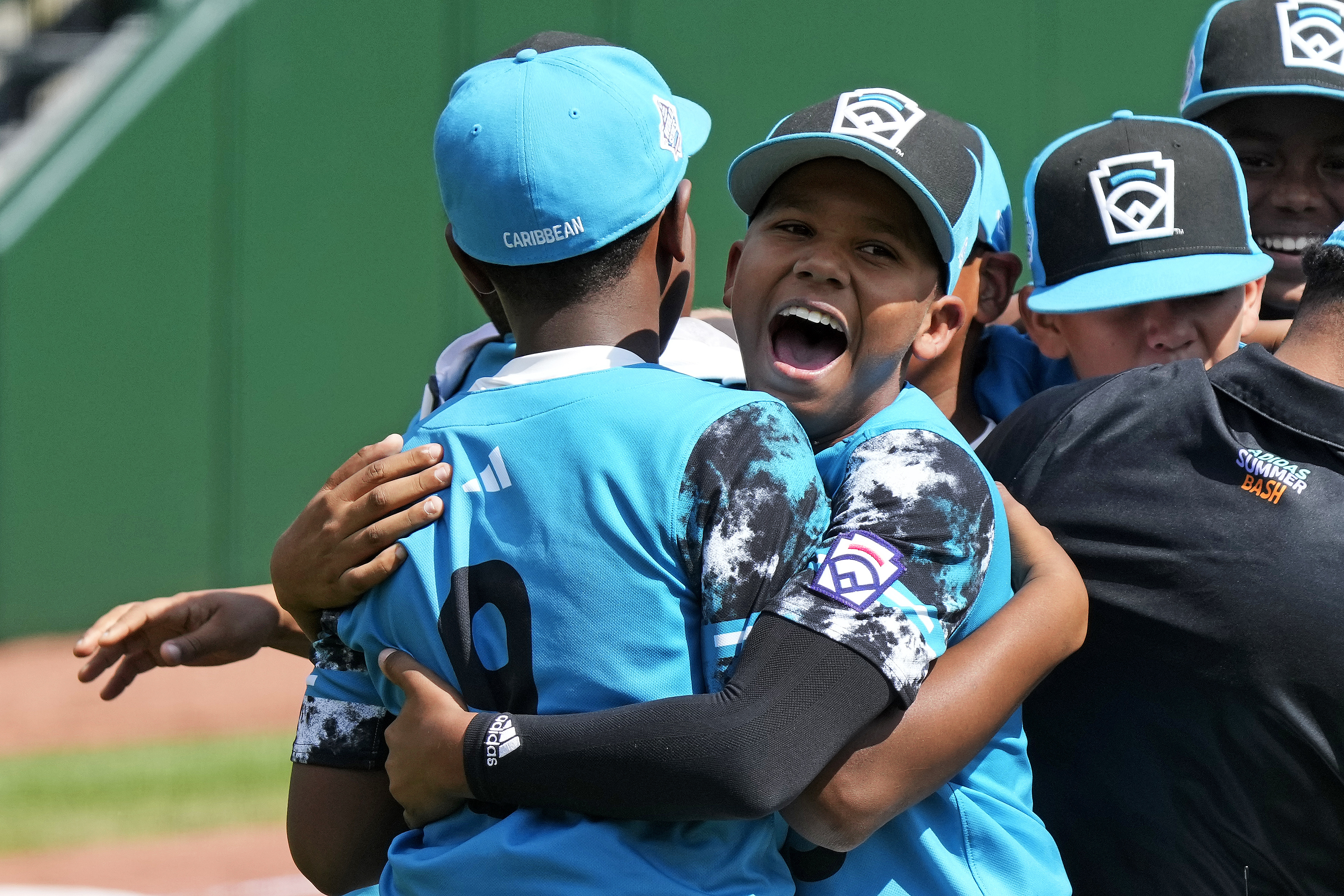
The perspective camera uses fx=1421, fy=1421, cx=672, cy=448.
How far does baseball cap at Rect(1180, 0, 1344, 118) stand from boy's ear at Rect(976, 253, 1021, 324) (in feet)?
1.58

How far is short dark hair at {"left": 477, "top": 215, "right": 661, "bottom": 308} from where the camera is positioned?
6.40 feet

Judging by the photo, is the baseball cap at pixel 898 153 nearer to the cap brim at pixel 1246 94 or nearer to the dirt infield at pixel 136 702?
the cap brim at pixel 1246 94

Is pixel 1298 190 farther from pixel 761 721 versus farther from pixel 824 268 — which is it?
pixel 761 721

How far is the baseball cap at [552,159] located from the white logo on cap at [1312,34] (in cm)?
152

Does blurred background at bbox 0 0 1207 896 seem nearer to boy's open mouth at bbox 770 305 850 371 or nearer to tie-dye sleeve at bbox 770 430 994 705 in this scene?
boy's open mouth at bbox 770 305 850 371

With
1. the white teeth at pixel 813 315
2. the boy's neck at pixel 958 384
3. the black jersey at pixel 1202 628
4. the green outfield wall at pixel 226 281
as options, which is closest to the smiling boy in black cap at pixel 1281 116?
the boy's neck at pixel 958 384

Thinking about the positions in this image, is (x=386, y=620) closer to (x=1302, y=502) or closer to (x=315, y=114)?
(x=1302, y=502)

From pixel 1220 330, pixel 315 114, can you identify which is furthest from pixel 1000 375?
pixel 315 114

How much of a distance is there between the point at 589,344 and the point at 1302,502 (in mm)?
951

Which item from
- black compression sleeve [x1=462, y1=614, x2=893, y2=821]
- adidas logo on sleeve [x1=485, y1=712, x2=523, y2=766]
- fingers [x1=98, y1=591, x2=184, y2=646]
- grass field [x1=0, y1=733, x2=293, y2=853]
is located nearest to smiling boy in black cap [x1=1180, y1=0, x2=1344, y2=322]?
black compression sleeve [x1=462, y1=614, x2=893, y2=821]

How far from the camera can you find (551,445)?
1.81 m

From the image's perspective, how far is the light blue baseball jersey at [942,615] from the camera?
1.75 m

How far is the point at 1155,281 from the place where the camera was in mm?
2350

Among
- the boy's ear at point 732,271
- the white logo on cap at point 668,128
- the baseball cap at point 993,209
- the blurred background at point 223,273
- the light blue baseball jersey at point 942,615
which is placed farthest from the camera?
the blurred background at point 223,273
